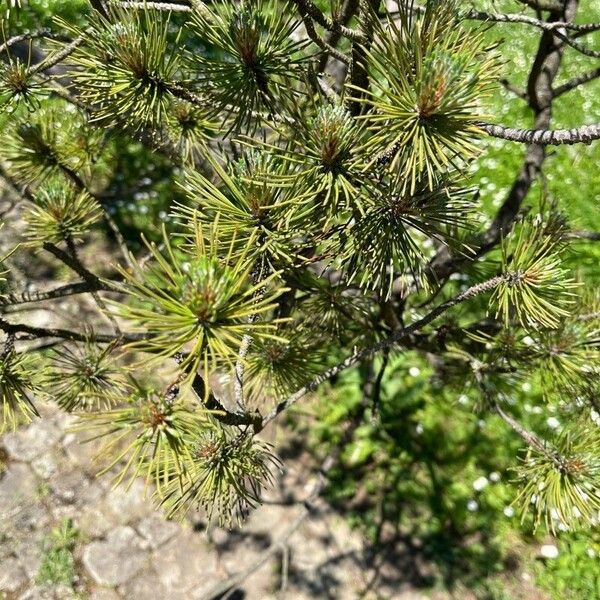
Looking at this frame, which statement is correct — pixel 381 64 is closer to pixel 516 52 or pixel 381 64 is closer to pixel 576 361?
pixel 576 361

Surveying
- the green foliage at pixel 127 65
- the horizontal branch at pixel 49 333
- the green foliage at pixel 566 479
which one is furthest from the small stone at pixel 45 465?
the green foliage at pixel 566 479

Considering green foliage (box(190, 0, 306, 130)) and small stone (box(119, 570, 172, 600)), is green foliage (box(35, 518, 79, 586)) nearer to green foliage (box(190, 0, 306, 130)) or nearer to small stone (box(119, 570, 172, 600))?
small stone (box(119, 570, 172, 600))

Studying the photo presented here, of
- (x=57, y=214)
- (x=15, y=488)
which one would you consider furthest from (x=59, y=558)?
(x=57, y=214)

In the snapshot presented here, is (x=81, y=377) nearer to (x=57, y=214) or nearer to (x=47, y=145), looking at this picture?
(x=57, y=214)

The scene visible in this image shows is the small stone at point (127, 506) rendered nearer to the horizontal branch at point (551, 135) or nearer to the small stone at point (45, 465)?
the small stone at point (45, 465)

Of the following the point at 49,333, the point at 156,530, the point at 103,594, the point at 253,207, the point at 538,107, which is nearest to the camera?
the point at 253,207

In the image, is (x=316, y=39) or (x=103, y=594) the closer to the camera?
(x=316, y=39)

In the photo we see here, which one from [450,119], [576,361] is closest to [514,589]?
[576,361]
